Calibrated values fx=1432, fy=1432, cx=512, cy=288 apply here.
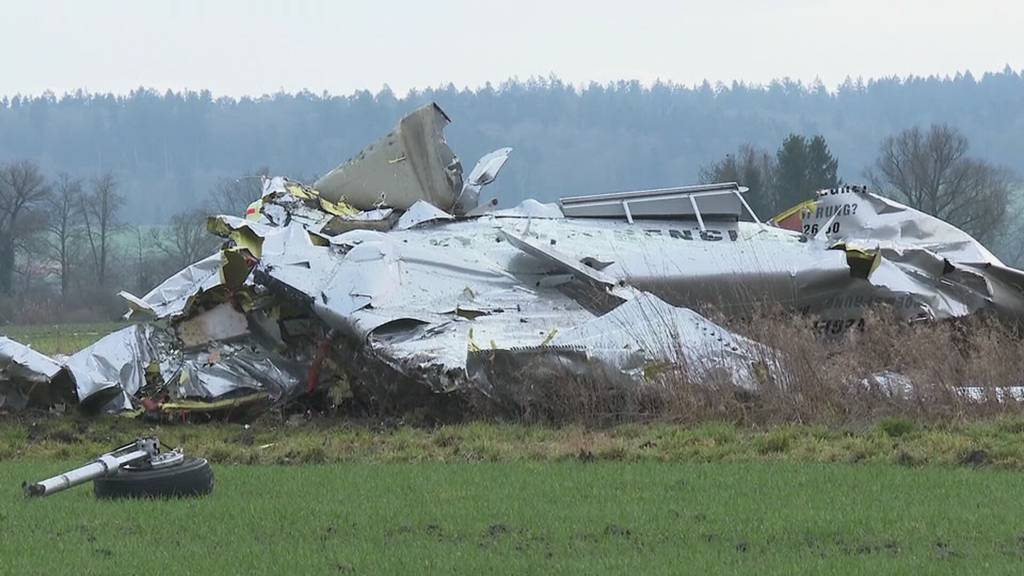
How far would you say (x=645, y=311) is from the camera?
42.3 feet

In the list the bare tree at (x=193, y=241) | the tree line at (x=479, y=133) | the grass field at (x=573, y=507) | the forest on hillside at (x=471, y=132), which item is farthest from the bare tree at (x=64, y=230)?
the grass field at (x=573, y=507)

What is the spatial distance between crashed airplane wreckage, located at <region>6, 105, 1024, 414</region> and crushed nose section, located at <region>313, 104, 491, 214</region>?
25 mm

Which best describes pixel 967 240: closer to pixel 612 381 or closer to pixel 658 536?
pixel 612 381

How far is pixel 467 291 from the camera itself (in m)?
14.5

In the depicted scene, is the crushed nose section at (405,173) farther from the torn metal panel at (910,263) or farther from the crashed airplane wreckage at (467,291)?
the torn metal panel at (910,263)

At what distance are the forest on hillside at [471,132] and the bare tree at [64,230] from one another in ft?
174

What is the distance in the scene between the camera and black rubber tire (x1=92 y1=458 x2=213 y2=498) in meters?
8.30

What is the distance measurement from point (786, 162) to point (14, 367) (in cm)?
4846

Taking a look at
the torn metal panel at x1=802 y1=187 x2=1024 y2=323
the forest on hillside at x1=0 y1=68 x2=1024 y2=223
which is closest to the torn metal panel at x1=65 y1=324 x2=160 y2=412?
the torn metal panel at x1=802 y1=187 x2=1024 y2=323

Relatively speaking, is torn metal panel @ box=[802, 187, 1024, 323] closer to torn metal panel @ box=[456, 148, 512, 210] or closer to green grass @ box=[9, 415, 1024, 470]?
torn metal panel @ box=[456, 148, 512, 210]

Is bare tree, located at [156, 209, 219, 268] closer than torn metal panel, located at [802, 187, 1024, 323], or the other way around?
torn metal panel, located at [802, 187, 1024, 323]

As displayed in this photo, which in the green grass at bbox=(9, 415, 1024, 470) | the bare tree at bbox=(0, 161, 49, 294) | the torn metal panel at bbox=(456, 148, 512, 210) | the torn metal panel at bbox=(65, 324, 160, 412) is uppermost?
the torn metal panel at bbox=(456, 148, 512, 210)

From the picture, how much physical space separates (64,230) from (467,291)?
268ft

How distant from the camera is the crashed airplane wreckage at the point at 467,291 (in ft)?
41.3
